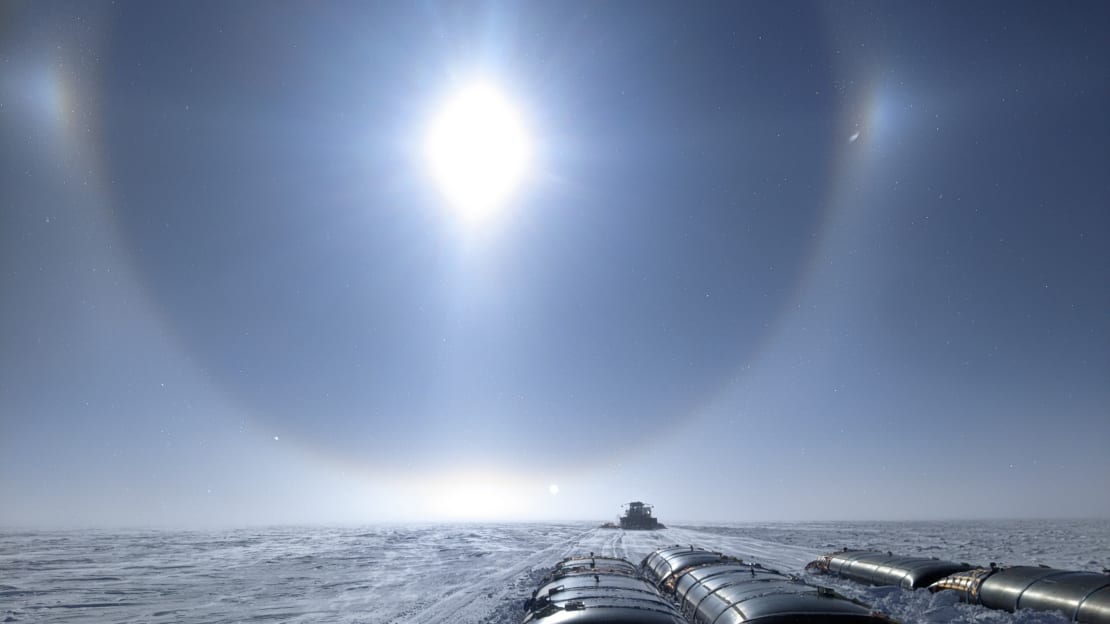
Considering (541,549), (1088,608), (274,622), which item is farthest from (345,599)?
(541,549)

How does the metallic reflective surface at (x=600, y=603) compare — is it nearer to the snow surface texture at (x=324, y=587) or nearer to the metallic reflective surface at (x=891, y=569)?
the snow surface texture at (x=324, y=587)

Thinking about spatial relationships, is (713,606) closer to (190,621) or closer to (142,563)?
(190,621)

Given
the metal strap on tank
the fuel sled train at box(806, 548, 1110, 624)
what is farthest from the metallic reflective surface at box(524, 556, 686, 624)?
the fuel sled train at box(806, 548, 1110, 624)

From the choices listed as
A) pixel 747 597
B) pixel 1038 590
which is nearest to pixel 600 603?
pixel 747 597

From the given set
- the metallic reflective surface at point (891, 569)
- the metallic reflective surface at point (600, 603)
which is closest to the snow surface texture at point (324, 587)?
the metallic reflective surface at point (891, 569)

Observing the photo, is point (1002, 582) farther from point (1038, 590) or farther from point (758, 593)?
point (758, 593)
